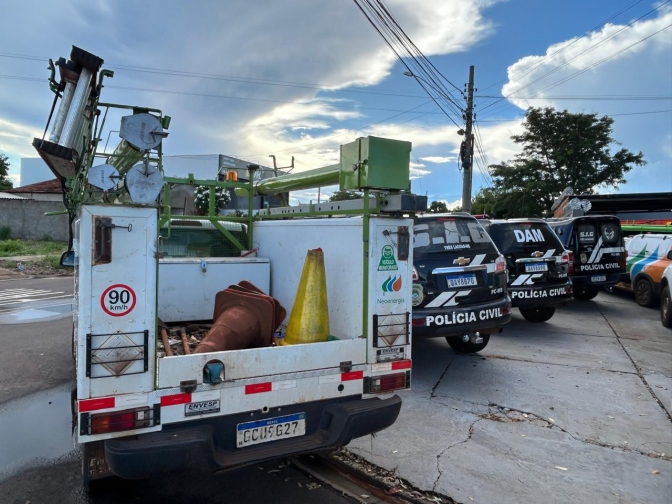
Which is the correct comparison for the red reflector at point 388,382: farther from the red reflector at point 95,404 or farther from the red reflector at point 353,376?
the red reflector at point 95,404

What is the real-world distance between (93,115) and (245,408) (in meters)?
2.09

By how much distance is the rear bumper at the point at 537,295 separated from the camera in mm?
7979

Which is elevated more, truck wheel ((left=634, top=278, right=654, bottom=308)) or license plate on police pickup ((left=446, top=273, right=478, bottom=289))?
license plate on police pickup ((left=446, top=273, right=478, bottom=289))

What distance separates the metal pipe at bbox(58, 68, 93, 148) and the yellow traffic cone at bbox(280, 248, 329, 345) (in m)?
1.65

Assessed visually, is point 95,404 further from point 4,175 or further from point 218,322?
point 4,175

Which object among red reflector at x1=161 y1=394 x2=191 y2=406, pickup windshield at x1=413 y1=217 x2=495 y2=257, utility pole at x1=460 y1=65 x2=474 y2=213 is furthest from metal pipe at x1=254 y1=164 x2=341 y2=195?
utility pole at x1=460 y1=65 x2=474 y2=213

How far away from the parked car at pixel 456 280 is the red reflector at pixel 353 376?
2.52m

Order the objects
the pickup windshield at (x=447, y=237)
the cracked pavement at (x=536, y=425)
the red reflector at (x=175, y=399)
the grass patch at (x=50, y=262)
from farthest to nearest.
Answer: the grass patch at (x=50, y=262), the pickup windshield at (x=447, y=237), the cracked pavement at (x=536, y=425), the red reflector at (x=175, y=399)

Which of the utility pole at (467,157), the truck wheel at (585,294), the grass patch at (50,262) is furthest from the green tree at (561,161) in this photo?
the grass patch at (50,262)

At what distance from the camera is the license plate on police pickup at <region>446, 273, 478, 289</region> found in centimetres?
583

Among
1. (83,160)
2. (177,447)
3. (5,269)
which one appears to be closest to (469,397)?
(177,447)

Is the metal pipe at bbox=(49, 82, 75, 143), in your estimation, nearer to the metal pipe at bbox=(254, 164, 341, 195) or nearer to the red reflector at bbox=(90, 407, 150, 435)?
the red reflector at bbox=(90, 407, 150, 435)

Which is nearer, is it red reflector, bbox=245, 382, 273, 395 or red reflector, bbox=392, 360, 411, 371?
red reflector, bbox=245, 382, 273, 395

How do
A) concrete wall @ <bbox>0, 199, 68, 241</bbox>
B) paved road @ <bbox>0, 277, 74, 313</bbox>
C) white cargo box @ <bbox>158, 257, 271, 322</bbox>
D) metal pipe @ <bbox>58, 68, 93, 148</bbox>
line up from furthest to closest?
concrete wall @ <bbox>0, 199, 68, 241</bbox>
paved road @ <bbox>0, 277, 74, 313</bbox>
white cargo box @ <bbox>158, 257, 271, 322</bbox>
metal pipe @ <bbox>58, 68, 93, 148</bbox>
